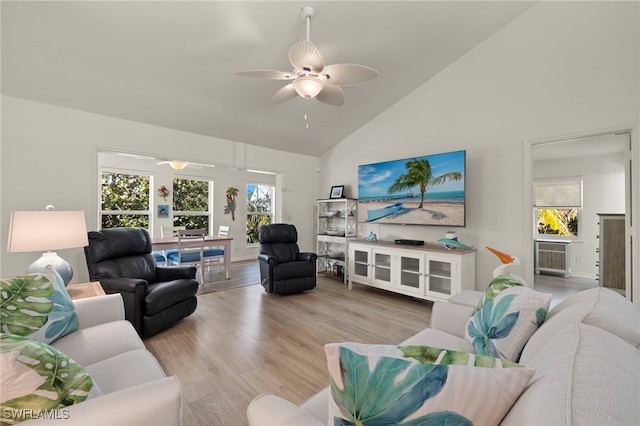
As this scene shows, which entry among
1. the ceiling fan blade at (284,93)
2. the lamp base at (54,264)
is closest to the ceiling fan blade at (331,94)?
the ceiling fan blade at (284,93)

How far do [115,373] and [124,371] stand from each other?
0.12 ft

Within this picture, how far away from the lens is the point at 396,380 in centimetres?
63

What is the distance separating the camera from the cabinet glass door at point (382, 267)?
13.2ft

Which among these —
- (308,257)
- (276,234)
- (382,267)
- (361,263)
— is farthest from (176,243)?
(382,267)

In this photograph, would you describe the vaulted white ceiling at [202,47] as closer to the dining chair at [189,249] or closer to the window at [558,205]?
the dining chair at [189,249]

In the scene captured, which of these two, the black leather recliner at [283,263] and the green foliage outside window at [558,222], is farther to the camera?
the green foliage outside window at [558,222]

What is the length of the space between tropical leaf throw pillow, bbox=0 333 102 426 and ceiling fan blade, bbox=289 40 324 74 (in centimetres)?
212

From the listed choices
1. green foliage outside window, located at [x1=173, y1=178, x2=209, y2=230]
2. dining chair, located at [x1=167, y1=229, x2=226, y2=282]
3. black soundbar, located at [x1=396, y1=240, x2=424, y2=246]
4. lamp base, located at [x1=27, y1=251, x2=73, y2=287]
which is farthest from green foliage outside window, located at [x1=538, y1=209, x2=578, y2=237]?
lamp base, located at [x1=27, y1=251, x2=73, y2=287]

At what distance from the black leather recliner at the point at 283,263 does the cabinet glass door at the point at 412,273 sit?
1315 millimetres

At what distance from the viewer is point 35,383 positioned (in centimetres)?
78

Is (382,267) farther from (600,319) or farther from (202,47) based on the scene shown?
(202,47)

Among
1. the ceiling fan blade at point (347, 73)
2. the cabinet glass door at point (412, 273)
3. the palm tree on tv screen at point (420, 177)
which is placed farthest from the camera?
the palm tree on tv screen at point (420, 177)

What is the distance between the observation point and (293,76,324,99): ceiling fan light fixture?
2.33 meters

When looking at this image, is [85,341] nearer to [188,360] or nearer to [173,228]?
[188,360]
